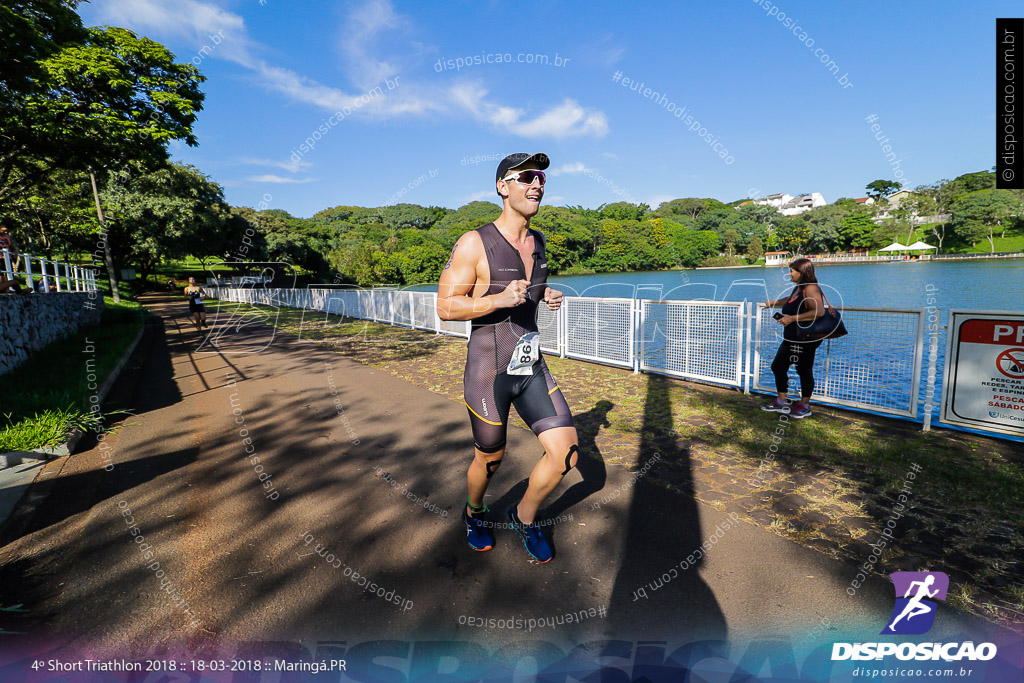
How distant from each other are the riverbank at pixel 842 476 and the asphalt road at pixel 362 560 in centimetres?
28

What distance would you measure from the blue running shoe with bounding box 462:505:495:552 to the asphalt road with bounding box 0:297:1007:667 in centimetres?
6

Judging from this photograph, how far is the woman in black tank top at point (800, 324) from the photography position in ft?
17.0

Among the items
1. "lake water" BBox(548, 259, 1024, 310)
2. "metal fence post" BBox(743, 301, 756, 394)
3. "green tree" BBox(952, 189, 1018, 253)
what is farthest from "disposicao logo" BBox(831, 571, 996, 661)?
"green tree" BBox(952, 189, 1018, 253)

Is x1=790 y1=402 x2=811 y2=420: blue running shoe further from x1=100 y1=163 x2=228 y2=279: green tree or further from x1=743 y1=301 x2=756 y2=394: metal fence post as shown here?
x1=100 y1=163 x2=228 y2=279: green tree

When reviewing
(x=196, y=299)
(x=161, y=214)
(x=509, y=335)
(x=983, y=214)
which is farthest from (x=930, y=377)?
(x=161, y=214)

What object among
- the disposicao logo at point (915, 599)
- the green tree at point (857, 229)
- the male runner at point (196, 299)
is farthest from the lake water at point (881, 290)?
the male runner at point (196, 299)

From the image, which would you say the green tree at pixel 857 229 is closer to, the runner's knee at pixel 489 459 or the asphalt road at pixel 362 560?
the asphalt road at pixel 362 560

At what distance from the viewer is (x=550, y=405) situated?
8.50 feet

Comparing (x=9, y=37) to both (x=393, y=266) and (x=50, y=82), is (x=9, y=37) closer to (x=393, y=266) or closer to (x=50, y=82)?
(x=50, y=82)

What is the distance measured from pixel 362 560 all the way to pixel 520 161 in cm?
254

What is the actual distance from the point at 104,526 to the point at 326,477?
1489 mm

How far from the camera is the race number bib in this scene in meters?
2.59

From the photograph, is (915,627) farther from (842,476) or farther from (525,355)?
(525,355)

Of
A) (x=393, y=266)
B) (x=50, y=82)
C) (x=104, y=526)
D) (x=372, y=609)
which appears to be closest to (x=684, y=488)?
(x=372, y=609)
